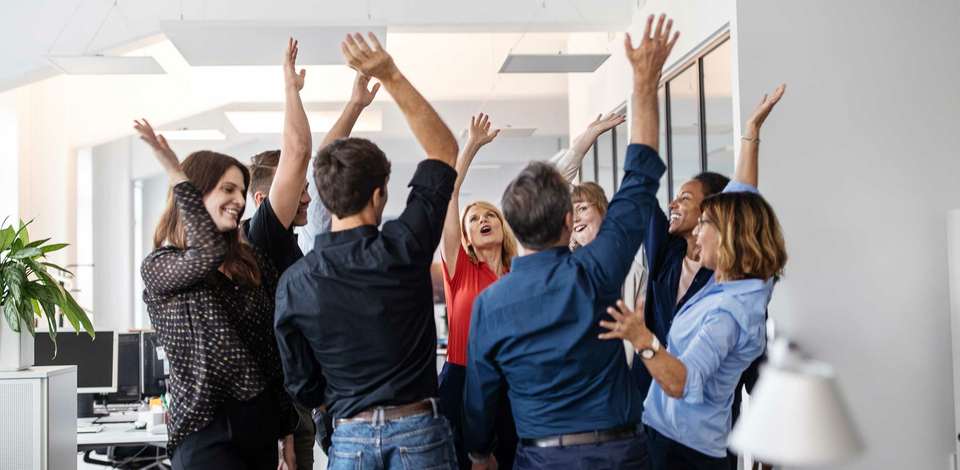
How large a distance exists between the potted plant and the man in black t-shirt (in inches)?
59.0

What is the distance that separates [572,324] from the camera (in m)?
1.76

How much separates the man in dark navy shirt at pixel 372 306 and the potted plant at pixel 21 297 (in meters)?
2.16

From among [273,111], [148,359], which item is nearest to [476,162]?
[273,111]

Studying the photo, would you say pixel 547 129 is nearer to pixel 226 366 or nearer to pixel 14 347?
pixel 14 347

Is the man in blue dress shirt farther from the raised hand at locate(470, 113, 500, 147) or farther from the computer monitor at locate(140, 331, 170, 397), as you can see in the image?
the computer monitor at locate(140, 331, 170, 397)

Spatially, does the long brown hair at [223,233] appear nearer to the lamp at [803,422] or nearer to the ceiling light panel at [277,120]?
the lamp at [803,422]

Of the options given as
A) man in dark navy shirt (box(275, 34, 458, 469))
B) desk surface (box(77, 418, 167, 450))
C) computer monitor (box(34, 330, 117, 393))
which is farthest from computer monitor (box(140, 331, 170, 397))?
man in dark navy shirt (box(275, 34, 458, 469))

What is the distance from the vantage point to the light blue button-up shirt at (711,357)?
6.10ft

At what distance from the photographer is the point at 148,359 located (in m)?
5.06

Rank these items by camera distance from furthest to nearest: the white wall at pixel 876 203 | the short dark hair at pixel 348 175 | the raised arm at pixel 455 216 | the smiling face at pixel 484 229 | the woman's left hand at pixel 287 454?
the white wall at pixel 876 203
the smiling face at pixel 484 229
the raised arm at pixel 455 216
the woman's left hand at pixel 287 454
the short dark hair at pixel 348 175

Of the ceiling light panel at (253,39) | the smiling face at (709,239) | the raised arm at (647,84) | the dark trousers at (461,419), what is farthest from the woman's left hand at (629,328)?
the ceiling light panel at (253,39)

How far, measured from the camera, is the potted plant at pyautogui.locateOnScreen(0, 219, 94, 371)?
3.43m

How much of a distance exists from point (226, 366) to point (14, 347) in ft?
7.13

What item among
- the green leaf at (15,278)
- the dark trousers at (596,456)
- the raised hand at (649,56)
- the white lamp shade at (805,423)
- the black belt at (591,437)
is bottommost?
the dark trousers at (596,456)
